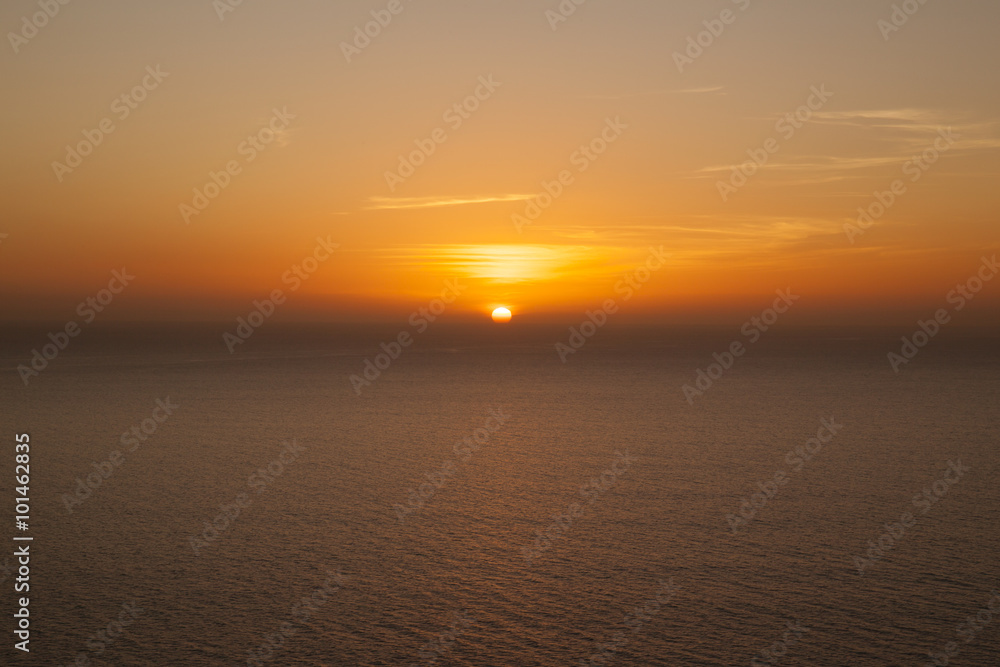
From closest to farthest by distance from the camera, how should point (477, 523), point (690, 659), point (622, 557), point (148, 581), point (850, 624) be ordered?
point (690, 659) → point (850, 624) → point (148, 581) → point (622, 557) → point (477, 523)

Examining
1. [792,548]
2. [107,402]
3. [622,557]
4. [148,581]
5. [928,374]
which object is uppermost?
[928,374]

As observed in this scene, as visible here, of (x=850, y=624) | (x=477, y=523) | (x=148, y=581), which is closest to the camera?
(x=850, y=624)

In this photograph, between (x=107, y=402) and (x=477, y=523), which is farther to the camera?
(x=107, y=402)

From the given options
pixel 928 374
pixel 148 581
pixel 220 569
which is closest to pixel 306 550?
pixel 220 569

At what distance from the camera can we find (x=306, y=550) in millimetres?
13812

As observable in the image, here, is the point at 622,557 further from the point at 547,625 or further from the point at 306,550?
the point at 306,550

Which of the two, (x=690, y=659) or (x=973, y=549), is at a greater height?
(x=973, y=549)

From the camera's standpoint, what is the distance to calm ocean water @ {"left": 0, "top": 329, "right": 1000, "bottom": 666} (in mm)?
10289

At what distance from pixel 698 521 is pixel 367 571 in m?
6.34

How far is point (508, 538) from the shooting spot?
14.5 meters

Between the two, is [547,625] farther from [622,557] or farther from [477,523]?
[477,523]

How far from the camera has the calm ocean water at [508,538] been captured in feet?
33.8

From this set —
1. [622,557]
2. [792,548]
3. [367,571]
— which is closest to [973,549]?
[792,548]

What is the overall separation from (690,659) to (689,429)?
61.6ft
